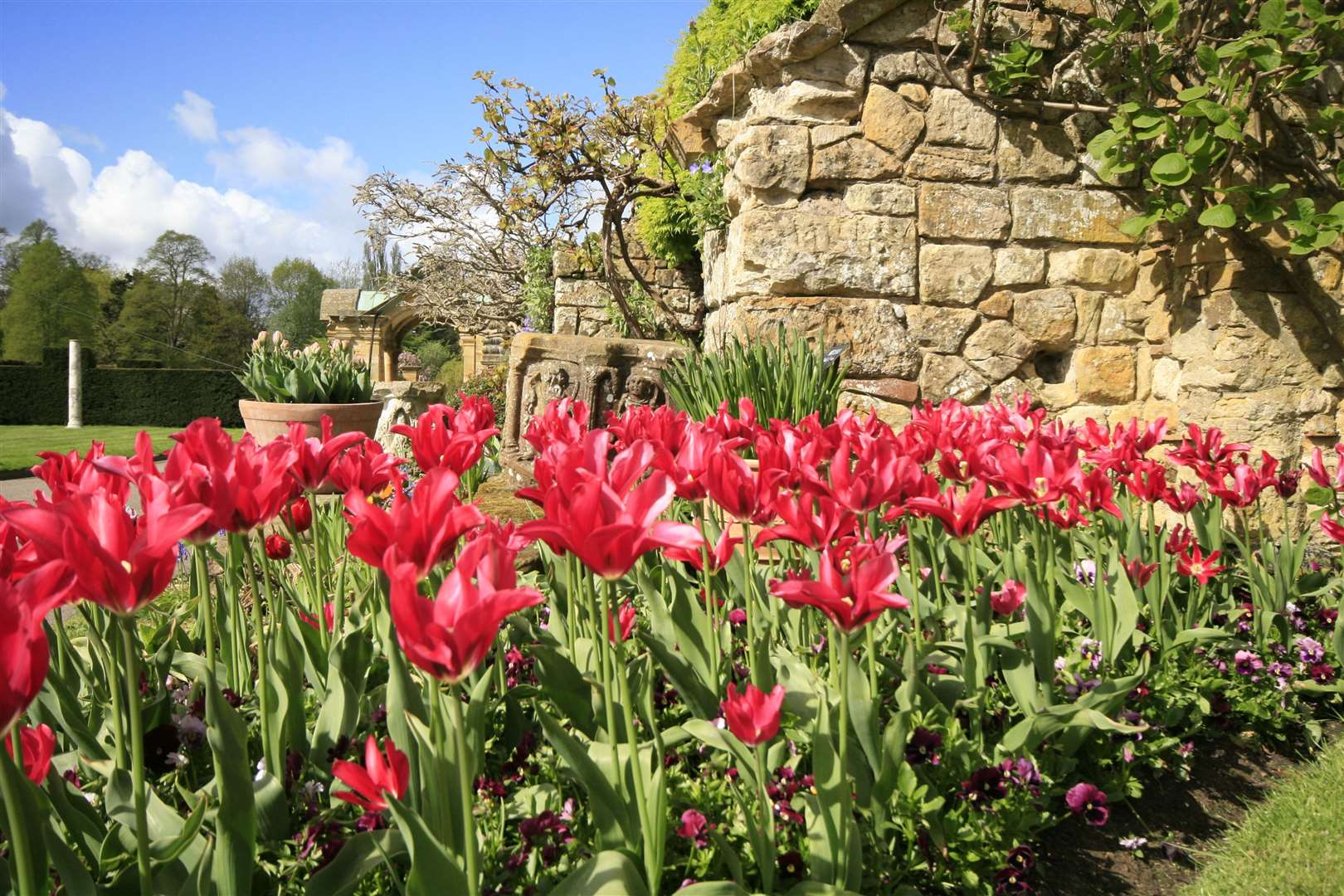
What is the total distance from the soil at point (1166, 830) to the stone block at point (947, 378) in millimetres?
2556

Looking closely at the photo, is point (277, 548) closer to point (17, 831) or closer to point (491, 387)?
point (17, 831)

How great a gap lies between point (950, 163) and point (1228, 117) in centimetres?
121

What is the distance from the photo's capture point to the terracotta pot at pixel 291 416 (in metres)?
5.71

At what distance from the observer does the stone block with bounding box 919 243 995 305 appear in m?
4.55

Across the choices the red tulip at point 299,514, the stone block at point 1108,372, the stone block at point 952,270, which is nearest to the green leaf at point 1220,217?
the stone block at point 1108,372

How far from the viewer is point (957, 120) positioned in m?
4.53

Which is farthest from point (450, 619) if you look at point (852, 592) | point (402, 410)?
point (402, 410)

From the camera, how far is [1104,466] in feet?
7.02

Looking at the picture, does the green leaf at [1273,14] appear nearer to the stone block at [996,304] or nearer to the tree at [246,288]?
the stone block at [996,304]

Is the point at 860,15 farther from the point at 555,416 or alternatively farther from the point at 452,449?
the point at 452,449

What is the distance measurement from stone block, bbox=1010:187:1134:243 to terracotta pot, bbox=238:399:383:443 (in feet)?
13.4

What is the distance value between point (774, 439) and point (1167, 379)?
3.55m

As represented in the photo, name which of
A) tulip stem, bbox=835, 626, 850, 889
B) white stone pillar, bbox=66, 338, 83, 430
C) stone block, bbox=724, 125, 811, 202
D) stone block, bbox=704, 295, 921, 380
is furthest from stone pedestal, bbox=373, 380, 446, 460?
white stone pillar, bbox=66, 338, 83, 430

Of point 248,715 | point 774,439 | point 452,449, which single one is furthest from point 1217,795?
point 248,715
